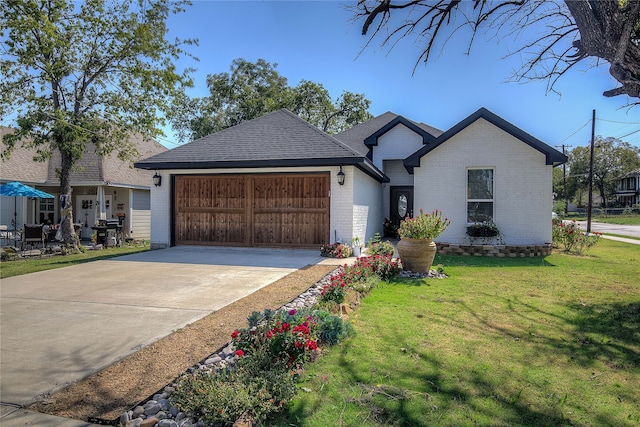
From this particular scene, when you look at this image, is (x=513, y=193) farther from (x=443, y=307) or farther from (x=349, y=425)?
(x=349, y=425)

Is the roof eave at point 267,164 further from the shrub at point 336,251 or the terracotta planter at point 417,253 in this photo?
the terracotta planter at point 417,253

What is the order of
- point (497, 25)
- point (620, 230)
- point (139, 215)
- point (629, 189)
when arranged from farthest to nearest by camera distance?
point (629, 189) < point (620, 230) < point (139, 215) < point (497, 25)

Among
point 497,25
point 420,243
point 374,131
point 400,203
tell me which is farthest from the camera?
point 374,131

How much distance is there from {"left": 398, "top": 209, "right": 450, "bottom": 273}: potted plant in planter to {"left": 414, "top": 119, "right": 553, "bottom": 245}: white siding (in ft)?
14.4

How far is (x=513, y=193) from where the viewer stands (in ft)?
36.4

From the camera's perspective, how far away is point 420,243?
7477mm

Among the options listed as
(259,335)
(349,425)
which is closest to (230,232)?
(259,335)

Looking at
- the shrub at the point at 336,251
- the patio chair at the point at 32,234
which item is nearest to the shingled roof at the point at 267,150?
the shrub at the point at 336,251

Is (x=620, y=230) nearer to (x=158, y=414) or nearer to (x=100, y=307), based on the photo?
(x=100, y=307)

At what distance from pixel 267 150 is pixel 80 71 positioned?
7065 mm

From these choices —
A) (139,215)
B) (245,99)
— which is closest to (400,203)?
(139,215)

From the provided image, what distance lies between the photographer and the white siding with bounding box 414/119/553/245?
1093 cm

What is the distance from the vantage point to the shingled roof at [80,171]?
626 inches

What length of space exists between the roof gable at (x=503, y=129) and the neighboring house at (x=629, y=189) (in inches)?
2149
